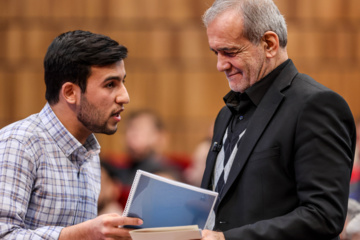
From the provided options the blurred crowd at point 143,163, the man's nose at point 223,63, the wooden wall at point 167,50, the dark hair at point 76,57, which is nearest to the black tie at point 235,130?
the man's nose at point 223,63

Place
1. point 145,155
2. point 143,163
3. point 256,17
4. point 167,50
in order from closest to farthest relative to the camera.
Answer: point 256,17, point 143,163, point 145,155, point 167,50

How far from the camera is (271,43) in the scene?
75.2 inches

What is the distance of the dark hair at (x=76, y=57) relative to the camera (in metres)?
1.97

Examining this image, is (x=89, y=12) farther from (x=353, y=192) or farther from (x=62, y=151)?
(x=62, y=151)

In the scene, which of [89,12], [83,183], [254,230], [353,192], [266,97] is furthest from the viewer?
[89,12]

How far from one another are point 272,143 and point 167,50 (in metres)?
4.41

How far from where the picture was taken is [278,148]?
1.78 metres

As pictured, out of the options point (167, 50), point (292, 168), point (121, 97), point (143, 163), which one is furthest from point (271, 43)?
point (167, 50)

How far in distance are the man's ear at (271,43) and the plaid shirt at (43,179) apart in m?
0.70

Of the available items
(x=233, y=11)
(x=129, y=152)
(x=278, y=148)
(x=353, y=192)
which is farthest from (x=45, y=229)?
(x=129, y=152)

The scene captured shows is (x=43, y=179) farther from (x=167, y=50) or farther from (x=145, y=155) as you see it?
(x=167, y=50)

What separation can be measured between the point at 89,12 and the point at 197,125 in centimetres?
161

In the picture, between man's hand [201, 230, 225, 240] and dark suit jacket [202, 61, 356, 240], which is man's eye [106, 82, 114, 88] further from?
man's hand [201, 230, 225, 240]

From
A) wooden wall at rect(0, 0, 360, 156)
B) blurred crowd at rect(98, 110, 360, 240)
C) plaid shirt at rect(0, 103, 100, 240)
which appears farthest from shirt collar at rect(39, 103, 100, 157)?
wooden wall at rect(0, 0, 360, 156)
